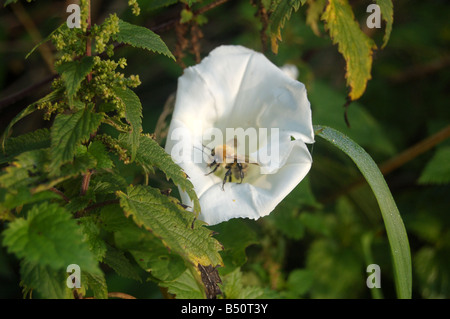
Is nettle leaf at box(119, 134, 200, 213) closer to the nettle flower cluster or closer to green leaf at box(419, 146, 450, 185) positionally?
the nettle flower cluster

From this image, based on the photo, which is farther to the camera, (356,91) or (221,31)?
(221,31)

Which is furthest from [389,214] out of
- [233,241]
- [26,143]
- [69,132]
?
[26,143]

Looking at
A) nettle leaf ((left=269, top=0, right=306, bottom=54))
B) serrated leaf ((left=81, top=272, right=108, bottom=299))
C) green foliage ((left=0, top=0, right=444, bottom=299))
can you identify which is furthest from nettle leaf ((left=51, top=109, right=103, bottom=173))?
nettle leaf ((left=269, top=0, right=306, bottom=54))

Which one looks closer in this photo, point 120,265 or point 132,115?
point 132,115

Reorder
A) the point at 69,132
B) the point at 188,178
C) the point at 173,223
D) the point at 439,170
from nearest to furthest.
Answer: the point at 69,132 < the point at 173,223 < the point at 188,178 < the point at 439,170

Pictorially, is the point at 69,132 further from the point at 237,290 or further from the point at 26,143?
the point at 237,290

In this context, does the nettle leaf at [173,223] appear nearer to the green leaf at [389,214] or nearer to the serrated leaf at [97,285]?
the serrated leaf at [97,285]
